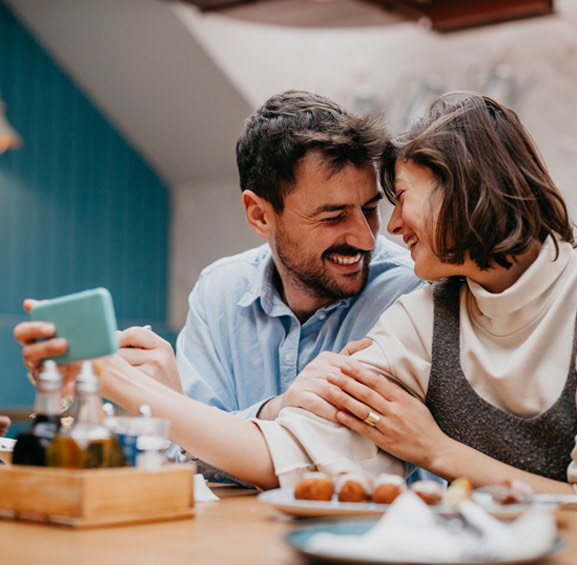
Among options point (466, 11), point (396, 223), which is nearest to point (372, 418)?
point (396, 223)

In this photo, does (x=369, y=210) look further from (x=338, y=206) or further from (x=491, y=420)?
(x=491, y=420)

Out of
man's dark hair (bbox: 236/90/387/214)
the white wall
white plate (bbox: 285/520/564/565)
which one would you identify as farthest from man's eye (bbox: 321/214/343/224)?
the white wall

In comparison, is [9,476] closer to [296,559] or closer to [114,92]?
[296,559]

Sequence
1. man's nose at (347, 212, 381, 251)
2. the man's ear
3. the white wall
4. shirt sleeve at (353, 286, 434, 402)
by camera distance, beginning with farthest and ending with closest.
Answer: the white wall, the man's ear, man's nose at (347, 212, 381, 251), shirt sleeve at (353, 286, 434, 402)

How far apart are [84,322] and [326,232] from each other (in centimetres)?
101

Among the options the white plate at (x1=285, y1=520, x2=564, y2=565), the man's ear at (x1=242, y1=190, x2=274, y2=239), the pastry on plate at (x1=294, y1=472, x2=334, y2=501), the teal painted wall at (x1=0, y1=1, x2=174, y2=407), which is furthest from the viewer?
the teal painted wall at (x1=0, y1=1, x2=174, y2=407)

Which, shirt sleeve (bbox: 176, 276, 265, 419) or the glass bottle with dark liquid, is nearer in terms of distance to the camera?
the glass bottle with dark liquid

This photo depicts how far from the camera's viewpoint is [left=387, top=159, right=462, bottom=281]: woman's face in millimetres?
1562

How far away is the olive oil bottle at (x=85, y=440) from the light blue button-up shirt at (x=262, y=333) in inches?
37.2

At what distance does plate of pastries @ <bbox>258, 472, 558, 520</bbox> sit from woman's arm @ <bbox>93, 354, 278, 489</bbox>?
28cm

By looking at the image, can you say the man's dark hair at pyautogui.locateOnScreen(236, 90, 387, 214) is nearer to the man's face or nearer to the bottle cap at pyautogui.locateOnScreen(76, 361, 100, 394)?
the man's face

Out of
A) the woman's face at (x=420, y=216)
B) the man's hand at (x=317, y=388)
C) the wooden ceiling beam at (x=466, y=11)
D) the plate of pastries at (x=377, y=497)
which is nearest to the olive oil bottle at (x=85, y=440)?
the plate of pastries at (x=377, y=497)

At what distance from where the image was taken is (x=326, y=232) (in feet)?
6.70

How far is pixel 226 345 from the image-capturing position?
2.16 meters
